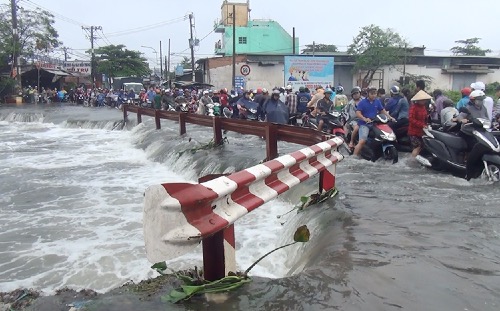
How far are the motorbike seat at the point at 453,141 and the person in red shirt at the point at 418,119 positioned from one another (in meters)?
0.61

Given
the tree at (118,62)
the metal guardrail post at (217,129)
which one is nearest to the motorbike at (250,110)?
the metal guardrail post at (217,129)

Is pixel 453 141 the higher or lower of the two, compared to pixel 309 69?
lower

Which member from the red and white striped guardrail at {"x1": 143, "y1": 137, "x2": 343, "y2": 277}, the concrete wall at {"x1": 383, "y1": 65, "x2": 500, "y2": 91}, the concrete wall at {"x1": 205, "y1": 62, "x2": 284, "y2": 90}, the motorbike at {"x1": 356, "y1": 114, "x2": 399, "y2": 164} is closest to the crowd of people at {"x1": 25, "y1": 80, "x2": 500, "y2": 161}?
the motorbike at {"x1": 356, "y1": 114, "x2": 399, "y2": 164}

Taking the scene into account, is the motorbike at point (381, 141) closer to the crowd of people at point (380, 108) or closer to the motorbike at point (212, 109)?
the crowd of people at point (380, 108)

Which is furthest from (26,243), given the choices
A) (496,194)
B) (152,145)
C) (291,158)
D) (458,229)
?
(152,145)

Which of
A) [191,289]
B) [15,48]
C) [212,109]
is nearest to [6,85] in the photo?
[15,48]

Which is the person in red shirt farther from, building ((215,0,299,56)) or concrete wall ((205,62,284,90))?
building ((215,0,299,56))

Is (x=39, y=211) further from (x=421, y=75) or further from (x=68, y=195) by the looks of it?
(x=421, y=75)

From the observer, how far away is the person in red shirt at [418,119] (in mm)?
8586

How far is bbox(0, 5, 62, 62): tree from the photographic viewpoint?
40.3m

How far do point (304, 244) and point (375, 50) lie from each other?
127 feet

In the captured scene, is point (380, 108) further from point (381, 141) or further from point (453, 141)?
point (453, 141)

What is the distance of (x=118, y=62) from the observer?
189 feet

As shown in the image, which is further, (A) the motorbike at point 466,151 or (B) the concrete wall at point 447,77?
(B) the concrete wall at point 447,77
